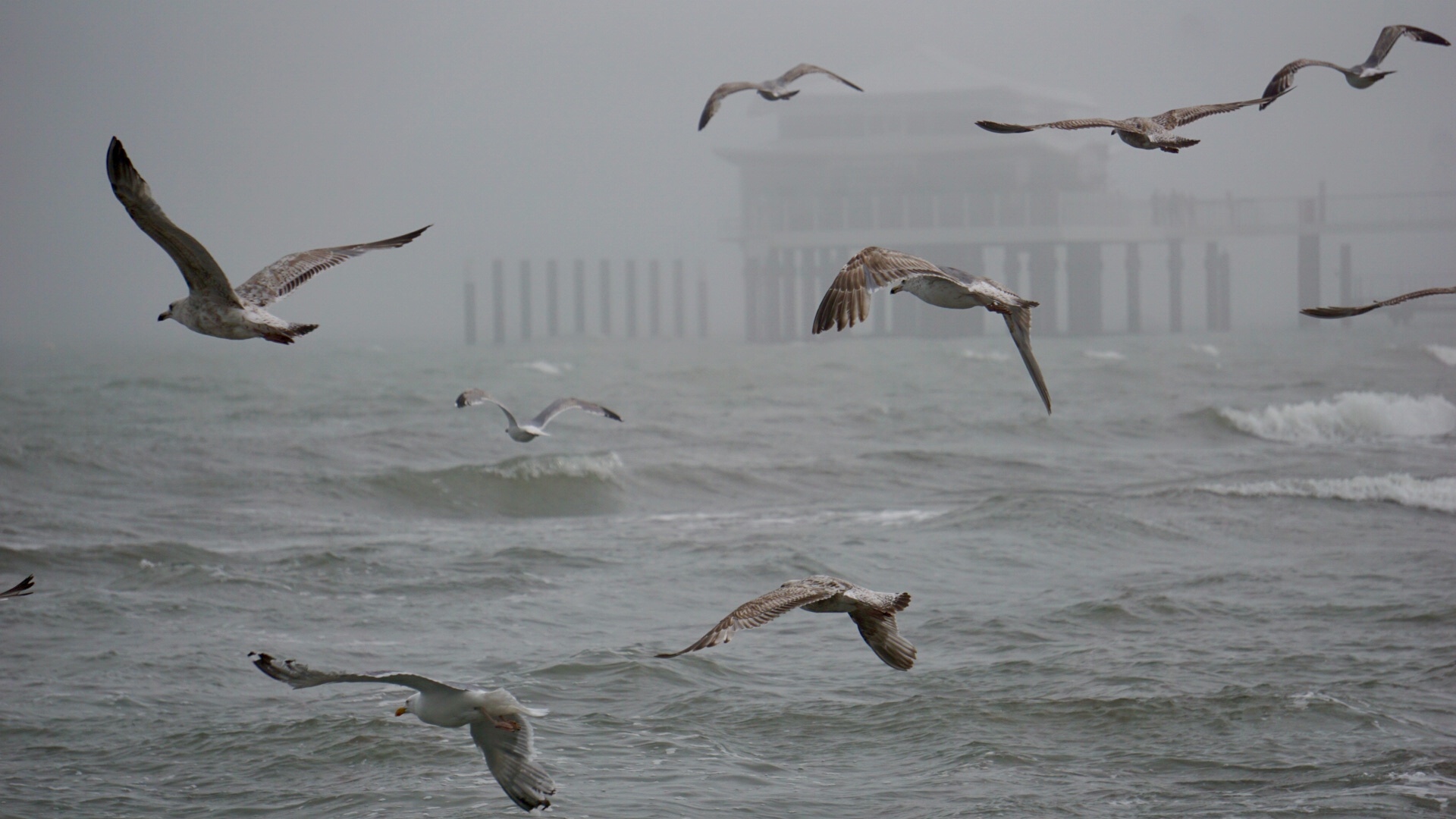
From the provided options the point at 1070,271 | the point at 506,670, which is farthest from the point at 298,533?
the point at 1070,271

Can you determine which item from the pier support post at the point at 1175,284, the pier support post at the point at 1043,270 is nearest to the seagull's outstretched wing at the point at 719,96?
the pier support post at the point at 1043,270

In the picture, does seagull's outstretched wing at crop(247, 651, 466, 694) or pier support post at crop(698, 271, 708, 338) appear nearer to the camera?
seagull's outstretched wing at crop(247, 651, 466, 694)

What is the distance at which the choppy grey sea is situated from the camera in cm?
752

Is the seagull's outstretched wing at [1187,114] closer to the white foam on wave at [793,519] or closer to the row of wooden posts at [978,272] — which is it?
the white foam on wave at [793,519]

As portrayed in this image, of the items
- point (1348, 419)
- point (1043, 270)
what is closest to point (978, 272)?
point (1043, 270)

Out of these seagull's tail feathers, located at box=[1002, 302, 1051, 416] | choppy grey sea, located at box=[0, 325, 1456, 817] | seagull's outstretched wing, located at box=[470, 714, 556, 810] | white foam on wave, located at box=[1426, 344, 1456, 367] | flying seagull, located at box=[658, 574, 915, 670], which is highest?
seagull's tail feathers, located at box=[1002, 302, 1051, 416]

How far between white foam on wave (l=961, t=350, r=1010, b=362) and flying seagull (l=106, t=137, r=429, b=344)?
53.3 meters

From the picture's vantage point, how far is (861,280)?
5.68 m

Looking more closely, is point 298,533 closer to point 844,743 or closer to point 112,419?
point 844,743

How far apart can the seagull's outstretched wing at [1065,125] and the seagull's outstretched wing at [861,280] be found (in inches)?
21.9

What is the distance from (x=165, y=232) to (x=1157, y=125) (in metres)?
3.96

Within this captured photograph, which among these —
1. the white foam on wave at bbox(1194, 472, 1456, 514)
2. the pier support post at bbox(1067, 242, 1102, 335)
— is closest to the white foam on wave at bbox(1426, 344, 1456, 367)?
the pier support post at bbox(1067, 242, 1102, 335)

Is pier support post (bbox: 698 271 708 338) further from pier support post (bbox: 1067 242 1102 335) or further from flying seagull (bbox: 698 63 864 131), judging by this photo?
flying seagull (bbox: 698 63 864 131)

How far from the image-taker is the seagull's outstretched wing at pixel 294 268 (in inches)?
240
